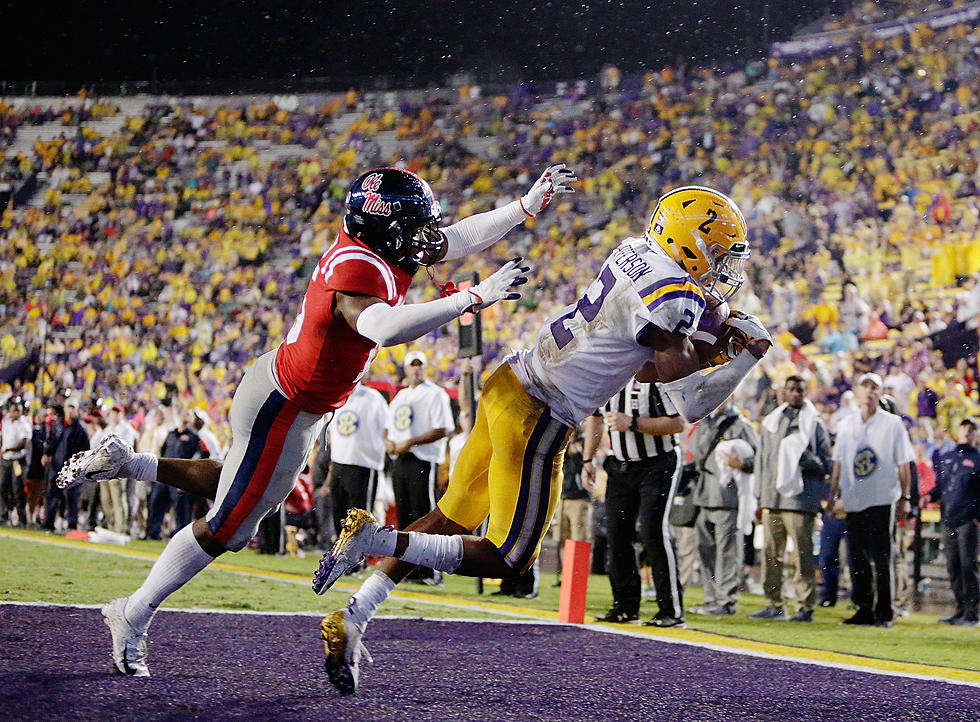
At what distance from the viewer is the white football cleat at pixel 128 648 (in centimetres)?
357

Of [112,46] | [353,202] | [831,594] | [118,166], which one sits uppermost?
[112,46]

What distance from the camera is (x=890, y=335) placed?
467 inches

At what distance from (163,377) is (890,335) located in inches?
453

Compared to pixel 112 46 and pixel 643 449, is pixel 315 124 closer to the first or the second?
pixel 112 46

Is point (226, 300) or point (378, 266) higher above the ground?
point (226, 300)

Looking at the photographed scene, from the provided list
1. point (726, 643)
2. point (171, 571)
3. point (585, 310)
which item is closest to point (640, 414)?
point (726, 643)

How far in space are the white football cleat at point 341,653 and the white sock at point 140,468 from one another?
910 mm

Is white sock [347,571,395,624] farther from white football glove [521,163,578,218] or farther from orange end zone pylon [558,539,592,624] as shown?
orange end zone pylon [558,539,592,624]

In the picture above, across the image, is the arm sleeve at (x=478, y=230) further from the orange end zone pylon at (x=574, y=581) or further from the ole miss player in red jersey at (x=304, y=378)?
the orange end zone pylon at (x=574, y=581)

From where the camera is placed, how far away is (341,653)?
344cm

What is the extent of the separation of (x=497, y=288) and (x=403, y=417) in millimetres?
5378

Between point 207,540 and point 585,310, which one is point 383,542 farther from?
point 585,310

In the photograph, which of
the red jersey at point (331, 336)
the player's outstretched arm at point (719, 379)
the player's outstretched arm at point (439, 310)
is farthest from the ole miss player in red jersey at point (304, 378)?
the player's outstretched arm at point (719, 379)

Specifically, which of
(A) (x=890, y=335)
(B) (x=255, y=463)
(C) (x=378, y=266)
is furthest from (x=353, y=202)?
(A) (x=890, y=335)
